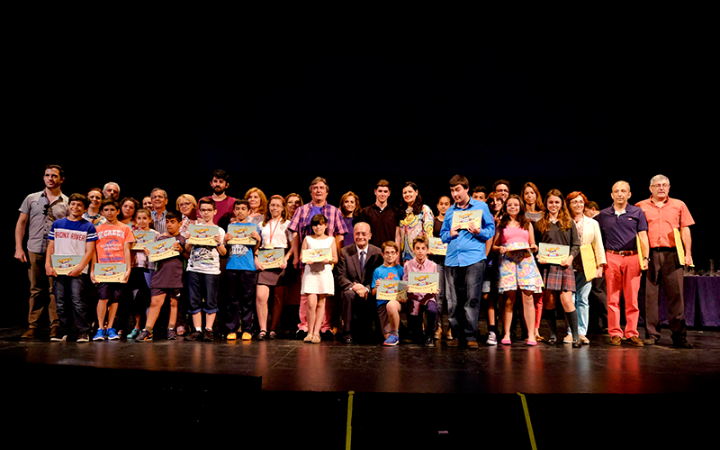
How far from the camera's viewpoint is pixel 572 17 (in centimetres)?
674

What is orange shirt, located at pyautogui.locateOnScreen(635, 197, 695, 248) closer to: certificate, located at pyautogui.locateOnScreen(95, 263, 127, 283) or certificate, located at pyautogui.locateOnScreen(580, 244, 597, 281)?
certificate, located at pyautogui.locateOnScreen(580, 244, 597, 281)

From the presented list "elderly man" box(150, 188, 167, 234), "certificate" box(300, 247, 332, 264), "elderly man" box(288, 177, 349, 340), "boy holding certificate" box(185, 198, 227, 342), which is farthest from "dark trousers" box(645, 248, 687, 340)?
"elderly man" box(150, 188, 167, 234)

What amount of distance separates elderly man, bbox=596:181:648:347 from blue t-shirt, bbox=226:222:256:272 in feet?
12.0

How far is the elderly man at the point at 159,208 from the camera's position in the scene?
522cm

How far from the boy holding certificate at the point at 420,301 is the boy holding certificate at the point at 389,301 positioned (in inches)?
5.4

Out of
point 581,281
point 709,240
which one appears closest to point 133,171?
point 581,281

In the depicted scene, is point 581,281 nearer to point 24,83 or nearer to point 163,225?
point 163,225

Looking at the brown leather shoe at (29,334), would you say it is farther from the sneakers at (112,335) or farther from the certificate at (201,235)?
the certificate at (201,235)

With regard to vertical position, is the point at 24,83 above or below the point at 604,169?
above

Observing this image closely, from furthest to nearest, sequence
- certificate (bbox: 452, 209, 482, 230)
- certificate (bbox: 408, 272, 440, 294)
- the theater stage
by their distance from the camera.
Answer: certificate (bbox: 408, 272, 440, 294), certificate (bbox: 452, 209, 482, 230), the theater stage

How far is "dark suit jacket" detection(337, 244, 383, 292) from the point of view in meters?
4.87

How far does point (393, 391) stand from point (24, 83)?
22.7 feet

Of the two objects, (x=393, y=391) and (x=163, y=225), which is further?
(x=163, y=225)

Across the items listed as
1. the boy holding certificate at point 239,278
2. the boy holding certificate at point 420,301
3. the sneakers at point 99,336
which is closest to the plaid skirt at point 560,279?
the boy holding certificate at point 420,301
